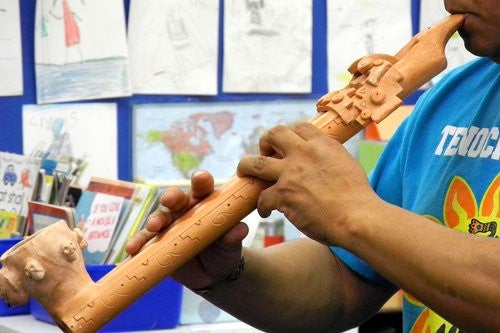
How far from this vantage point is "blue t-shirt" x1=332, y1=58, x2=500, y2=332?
98cm

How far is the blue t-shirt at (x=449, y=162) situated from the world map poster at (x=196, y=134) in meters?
0.84

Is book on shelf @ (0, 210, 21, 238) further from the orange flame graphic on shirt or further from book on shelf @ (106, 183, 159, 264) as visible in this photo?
the orange flame graphic on shirt

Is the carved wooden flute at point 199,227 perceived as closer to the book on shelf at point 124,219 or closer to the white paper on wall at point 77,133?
the book on shelf at point 124,219

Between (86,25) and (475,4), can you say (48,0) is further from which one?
(475,4)

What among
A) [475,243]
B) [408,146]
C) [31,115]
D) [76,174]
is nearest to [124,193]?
[76,174]

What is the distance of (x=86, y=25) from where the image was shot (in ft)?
6.07

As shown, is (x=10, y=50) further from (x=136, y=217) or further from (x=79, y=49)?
(x=136, y=217)

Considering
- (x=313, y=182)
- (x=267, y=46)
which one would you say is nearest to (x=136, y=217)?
(x=267, y=46)

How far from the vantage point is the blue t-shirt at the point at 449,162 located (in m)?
0.98

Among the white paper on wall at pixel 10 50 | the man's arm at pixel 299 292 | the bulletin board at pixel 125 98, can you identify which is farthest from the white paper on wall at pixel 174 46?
the man's arm at pixel 299 292

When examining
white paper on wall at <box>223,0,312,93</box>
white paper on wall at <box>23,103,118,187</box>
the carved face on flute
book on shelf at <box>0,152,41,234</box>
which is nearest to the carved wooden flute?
the carved face on flute

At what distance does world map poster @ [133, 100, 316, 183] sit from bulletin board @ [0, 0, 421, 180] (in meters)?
0.01

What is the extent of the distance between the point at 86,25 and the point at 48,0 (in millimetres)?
83

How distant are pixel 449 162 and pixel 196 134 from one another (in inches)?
39.2
